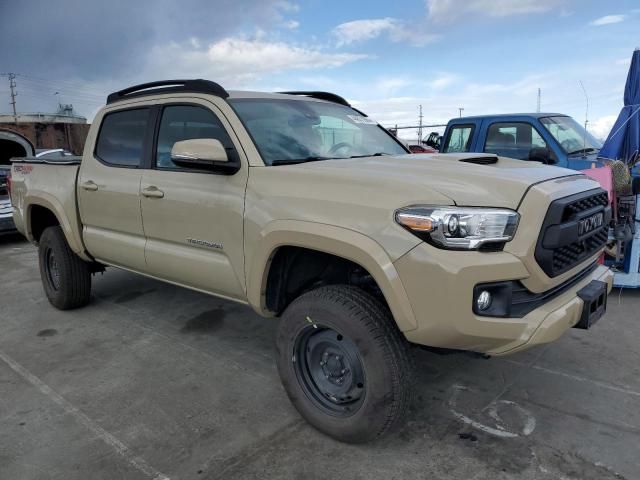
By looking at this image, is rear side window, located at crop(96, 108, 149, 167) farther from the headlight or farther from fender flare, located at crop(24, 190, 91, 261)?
the headlight

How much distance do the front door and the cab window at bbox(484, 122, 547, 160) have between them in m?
5.13

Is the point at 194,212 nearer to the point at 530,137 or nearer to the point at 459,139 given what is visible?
the point at 530,137

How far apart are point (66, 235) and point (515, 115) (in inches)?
238

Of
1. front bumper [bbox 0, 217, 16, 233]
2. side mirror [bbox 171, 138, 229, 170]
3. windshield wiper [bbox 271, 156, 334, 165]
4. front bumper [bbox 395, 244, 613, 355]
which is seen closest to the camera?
front bumper [bbox 395, 244, 613, 355]

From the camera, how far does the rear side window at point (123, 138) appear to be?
12.8 feet

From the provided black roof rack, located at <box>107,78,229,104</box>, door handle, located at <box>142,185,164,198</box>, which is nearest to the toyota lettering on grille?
black roof rack, located at <box>107,78,229,104</box>

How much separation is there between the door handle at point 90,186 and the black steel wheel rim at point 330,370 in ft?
7.86

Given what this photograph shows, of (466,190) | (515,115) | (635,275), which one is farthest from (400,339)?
(515,115)

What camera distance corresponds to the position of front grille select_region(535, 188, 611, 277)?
232cm

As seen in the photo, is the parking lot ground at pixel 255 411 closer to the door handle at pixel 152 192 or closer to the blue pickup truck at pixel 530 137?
the door handle at pixel 152 192

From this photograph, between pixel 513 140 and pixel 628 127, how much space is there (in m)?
1.44

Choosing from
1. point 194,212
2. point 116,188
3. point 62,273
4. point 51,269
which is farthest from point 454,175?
point 51,269

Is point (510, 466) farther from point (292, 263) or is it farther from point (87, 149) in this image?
point (87, 149)

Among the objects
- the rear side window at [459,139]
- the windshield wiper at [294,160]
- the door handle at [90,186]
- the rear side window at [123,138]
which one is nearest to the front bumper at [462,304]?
the windshield wiper at [294,160]
